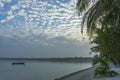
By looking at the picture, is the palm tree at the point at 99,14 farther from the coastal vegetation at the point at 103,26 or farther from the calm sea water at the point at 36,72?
the calm sea water at the point at 36,72

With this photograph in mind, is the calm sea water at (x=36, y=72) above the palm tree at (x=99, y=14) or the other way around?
the other way around

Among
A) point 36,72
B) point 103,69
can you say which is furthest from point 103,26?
point 36,72

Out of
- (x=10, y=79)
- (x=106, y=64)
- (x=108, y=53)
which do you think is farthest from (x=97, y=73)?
(x=10, y=79)

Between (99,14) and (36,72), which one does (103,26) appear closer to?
(99,14)

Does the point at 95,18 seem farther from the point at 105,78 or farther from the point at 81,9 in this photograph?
the point at 105,78

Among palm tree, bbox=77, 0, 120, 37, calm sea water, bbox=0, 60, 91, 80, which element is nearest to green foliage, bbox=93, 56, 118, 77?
palm tree, bbox=77, 0, 120, 37

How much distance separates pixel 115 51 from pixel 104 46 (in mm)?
803

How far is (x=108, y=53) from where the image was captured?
1712cm

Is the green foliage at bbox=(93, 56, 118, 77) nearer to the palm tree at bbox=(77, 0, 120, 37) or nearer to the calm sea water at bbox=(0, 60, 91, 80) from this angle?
the palm tree at bbox=(77, 0, 120, 37)

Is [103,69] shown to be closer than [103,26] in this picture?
No

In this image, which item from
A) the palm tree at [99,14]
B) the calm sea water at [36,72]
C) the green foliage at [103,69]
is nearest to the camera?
the palm tree at [99,14]

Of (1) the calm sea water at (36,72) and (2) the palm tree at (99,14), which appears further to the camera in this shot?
(1) the calm sea water at (36,72)

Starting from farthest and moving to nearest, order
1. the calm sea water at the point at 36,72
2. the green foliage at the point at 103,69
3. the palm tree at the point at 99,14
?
the calm sea water at the point at 36,72
the green foliage at the point at 103,69
the palm tree at the point at 99,14

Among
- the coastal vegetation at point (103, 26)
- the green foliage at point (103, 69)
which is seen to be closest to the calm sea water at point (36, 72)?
the green foliage at point (103, 69)
